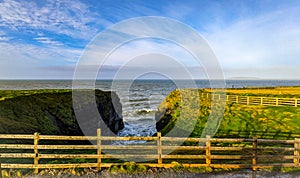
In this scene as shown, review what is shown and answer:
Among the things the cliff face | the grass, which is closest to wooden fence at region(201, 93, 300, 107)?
the grass

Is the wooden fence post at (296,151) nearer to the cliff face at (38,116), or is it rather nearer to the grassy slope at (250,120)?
the grassy slope at (250,120)

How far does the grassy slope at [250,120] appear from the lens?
18.1 m

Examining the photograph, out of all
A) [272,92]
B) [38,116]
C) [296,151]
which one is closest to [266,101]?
[272,92]

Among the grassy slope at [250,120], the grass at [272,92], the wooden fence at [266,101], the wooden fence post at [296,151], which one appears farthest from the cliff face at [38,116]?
the grass at [272,92]

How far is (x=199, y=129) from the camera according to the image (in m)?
20.1

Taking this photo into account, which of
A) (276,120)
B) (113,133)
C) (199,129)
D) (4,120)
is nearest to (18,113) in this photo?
(4,120)

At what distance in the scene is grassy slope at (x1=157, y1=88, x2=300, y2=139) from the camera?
59.3 feet

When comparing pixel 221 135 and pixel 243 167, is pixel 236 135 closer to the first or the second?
pixel 221 135

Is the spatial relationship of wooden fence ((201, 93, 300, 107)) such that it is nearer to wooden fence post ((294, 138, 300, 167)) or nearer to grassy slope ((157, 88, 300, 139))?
grassy slope ((157, 88, 300, 139))

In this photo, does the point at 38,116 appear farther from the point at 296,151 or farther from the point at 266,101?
the point at 266,101

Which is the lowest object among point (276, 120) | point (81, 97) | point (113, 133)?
point (113, 133)

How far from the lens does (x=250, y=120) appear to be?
69.4ft

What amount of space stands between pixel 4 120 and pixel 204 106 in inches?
784

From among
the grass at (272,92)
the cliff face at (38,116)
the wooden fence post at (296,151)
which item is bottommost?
the wooden fence post at (296,151)
